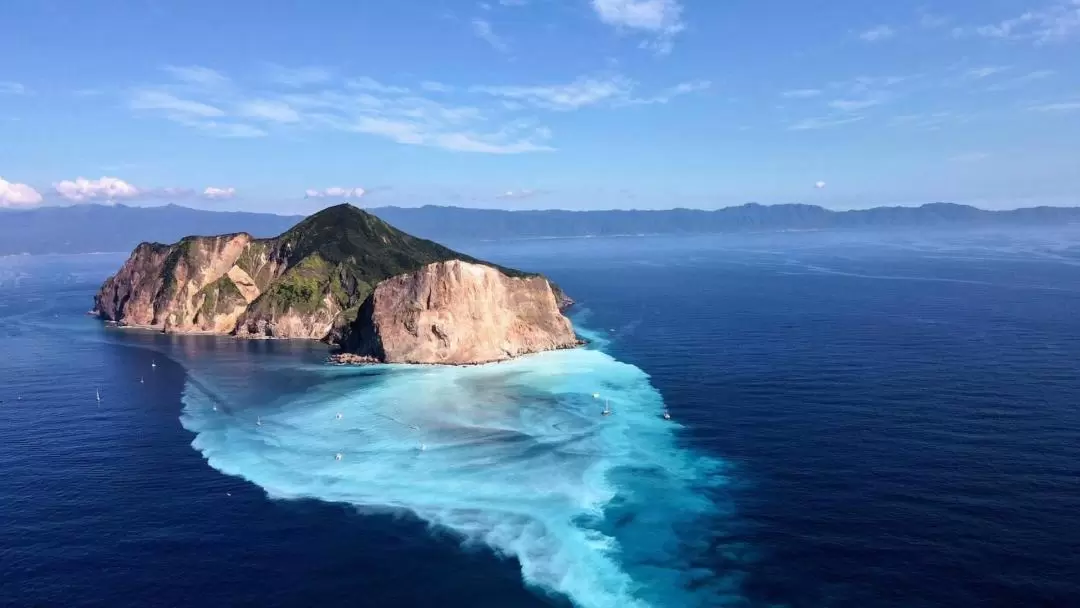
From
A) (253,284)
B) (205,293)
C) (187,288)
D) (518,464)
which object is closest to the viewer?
(518,464)

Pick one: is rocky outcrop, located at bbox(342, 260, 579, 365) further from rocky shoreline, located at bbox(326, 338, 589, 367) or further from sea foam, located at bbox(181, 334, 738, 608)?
sea foam, located at bbox(181, 334, 738, 608)

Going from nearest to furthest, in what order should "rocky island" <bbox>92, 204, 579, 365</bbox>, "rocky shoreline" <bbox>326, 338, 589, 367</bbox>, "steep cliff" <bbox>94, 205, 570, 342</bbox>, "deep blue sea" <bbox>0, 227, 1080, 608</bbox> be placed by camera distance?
"deep blue sea" <bbox>0, 227, 1080, 608</bbox> → "rocky shoreline" <bbox>326, 338, 589, 367</bbox> → "rocky island" <bbox>92, 204, 579, 365</bbox> → "steep cliff" <bbox>94, 205, 570, 342</bbox>

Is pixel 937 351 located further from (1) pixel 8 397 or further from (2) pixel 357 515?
(1) pixel 8 397

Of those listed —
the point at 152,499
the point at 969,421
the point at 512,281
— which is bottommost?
the point at 152,499

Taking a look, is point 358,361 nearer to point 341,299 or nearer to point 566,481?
point 341,299

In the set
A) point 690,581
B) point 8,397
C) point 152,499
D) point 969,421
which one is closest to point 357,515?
point 152,499

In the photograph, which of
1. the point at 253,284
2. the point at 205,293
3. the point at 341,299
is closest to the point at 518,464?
the point at 341,299

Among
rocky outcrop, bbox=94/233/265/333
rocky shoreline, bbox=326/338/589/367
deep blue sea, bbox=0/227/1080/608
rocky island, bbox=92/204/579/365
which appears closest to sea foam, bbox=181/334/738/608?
deep blue sea, bbox=0/227/1080/608
